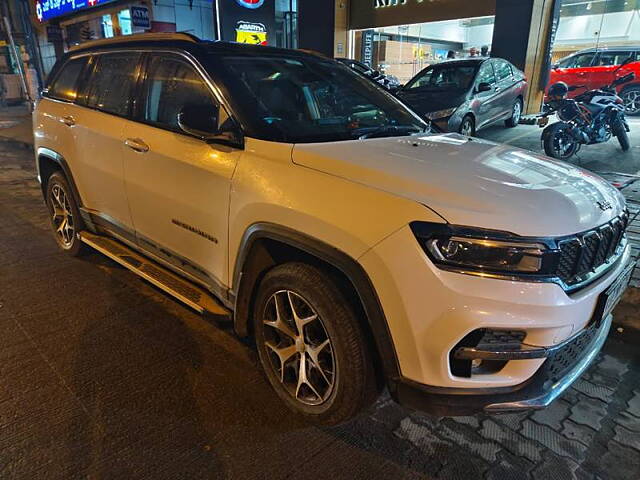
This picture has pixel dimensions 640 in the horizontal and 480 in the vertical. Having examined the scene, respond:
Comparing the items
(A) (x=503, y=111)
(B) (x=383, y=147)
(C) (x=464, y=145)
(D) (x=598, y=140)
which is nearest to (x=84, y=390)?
(B) (x=383, y=147)

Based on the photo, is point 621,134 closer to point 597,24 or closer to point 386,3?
point 386,3

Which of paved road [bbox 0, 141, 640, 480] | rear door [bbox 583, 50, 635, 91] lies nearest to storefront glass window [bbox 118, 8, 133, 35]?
rear door [bbox 583, 50, 635, 91]

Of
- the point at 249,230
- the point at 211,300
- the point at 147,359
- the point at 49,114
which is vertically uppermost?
the point at 49,114

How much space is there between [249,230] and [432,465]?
1.42 m

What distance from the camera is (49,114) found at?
14.0ft

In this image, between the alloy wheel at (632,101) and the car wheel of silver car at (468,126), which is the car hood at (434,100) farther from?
the alloy wheel at (632,101)

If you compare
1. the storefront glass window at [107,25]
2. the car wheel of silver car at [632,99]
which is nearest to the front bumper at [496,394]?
the car wheel of silver car at [632,99]

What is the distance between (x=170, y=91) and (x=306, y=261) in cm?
159

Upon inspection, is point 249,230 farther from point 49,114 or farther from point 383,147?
point 49,114

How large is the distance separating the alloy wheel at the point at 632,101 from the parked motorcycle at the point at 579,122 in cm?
588

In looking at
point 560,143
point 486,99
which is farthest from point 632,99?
point 560,143

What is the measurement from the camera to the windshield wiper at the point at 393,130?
8.97 feet

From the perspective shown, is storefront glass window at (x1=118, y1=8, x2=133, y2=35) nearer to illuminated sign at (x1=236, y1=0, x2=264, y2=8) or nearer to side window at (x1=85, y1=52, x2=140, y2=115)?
illuminated sign at (x1=236, y1=0, x2=264, y2=8)

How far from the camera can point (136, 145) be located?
10.2 feet
